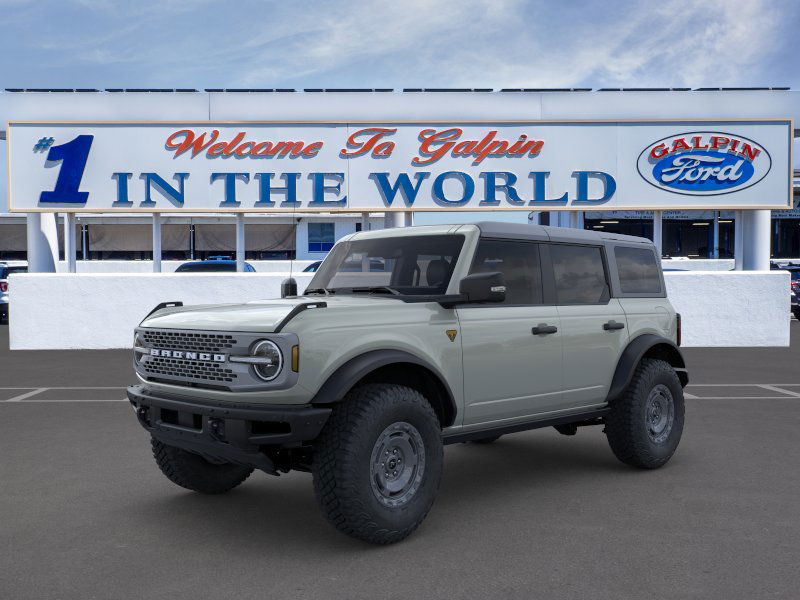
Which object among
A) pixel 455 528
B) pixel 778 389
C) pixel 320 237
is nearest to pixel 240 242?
pixel 778 389

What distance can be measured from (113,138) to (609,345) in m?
13.1

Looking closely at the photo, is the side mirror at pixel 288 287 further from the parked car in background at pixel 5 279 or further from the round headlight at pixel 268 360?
the parked car in background at pixel 5 279

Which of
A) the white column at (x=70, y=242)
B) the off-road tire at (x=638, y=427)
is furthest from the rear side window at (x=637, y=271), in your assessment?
the white column at (x=70, y=242)

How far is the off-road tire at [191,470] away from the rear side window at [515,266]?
7.38 ft

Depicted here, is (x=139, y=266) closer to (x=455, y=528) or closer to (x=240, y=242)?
(x=240, y=242)

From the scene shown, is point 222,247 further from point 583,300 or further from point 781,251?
point 583,300

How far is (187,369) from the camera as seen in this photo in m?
4.64

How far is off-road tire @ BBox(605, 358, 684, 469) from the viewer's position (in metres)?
6.08

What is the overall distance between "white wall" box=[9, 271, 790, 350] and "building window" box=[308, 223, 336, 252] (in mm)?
23552

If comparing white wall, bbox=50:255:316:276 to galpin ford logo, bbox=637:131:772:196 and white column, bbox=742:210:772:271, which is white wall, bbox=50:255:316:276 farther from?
white column, bbox=742:210:772:271

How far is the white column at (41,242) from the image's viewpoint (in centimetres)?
1720

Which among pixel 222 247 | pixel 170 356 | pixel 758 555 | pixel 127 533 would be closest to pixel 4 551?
pixel 127 533

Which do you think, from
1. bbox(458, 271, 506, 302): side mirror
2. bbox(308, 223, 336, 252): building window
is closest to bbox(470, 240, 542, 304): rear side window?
bbox(458, 271, 506, 302): side mirror

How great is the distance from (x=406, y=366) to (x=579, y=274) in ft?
6.47
